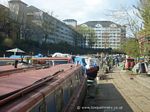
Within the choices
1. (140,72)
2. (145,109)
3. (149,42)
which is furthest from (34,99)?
(140,72)

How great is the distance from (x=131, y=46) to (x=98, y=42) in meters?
125

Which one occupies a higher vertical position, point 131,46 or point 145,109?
point 131,46

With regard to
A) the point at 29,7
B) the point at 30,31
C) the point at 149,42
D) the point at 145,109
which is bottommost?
the point at 145,109

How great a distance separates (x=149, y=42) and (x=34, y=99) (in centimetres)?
1763

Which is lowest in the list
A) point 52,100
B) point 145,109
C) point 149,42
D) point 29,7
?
point 145,109

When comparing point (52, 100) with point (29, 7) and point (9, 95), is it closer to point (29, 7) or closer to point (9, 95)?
point (9, 95)

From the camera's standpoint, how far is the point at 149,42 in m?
21.6

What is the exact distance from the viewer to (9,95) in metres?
4.31

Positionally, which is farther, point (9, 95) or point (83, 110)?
point (83, 110)

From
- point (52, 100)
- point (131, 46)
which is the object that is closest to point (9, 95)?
point (52, 100)

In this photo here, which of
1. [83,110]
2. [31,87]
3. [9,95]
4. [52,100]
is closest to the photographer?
[9,95]

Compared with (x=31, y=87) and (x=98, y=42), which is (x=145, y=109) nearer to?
(x=31, y=87)

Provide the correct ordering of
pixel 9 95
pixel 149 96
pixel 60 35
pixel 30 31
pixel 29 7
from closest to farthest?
pixel 9 95 → pixel 149 96 → pixel 30 31 → pixel 29 7 → pixel 60 35

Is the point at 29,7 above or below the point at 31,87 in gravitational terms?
above
